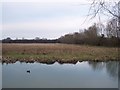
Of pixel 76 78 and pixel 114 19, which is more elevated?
pixel 114 19

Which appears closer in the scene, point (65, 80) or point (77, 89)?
point (77, 89)

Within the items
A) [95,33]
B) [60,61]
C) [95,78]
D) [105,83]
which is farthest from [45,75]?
[95,33]

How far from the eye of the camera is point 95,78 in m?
9.75

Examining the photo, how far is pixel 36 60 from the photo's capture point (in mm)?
15555

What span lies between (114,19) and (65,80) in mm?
6745

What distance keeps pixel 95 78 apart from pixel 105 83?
101 centimetres

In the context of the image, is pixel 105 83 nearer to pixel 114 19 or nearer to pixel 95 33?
pixel 114 19

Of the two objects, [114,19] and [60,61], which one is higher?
[114,19]

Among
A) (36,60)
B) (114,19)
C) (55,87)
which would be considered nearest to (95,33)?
(36,60)

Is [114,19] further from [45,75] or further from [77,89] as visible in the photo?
[45,75]

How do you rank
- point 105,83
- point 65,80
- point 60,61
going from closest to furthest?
point 105,83
point 65,80
point 60,61

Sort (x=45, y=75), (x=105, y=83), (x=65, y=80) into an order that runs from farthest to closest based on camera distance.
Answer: (x=45, y=75)
(x=65, y=80)
(x=105, y=83)

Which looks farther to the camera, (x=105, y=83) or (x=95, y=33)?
(x=95, y=33)

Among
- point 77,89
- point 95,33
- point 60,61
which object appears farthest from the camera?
point 95,33
